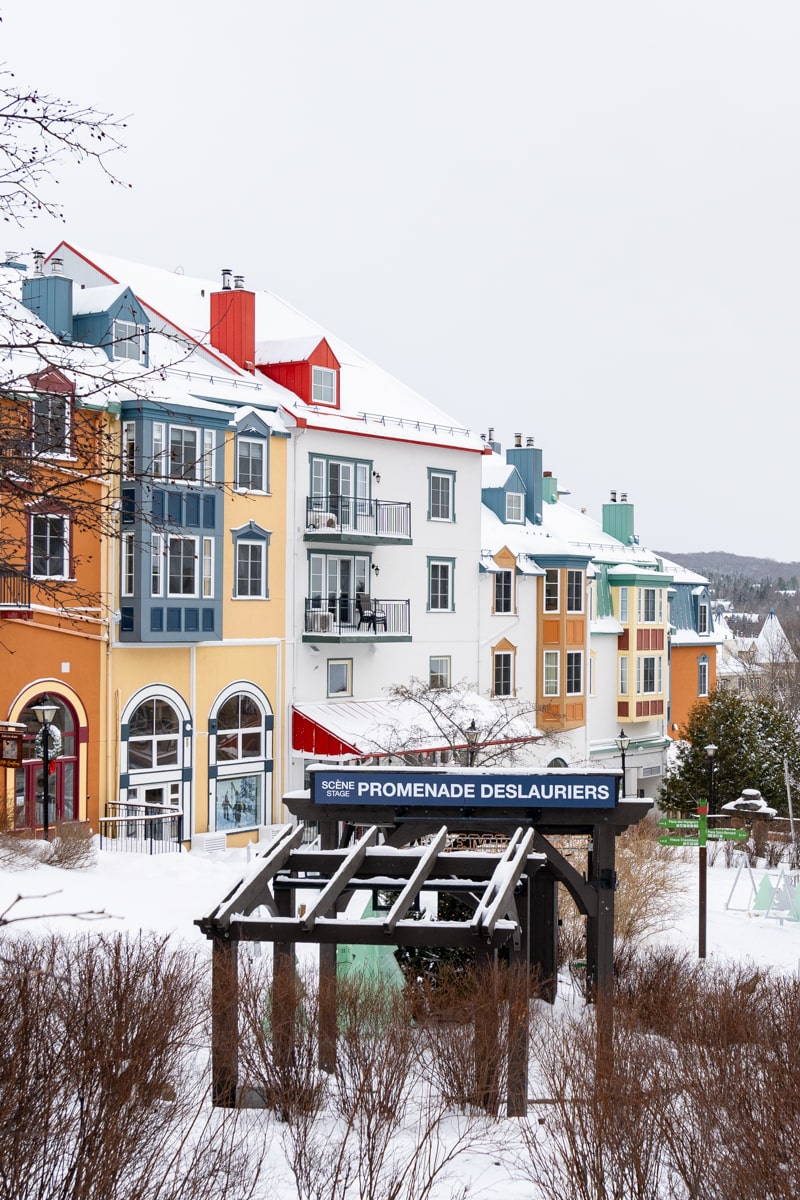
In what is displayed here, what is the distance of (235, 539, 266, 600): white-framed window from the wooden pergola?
22102mm

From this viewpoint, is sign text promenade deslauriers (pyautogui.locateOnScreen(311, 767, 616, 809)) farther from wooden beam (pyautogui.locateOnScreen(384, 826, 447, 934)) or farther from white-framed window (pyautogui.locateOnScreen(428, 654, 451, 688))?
white-framed window (pyautogui.locateOnScreen(428, 654, 451, 688))

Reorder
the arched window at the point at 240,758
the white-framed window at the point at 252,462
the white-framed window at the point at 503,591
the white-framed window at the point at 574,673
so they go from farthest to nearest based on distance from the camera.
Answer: the white-framed window at the point at 574,673, the white-framed window at the point at 503,591, the white-framed window at the point at 252,462, the arched window at the point at 240,758

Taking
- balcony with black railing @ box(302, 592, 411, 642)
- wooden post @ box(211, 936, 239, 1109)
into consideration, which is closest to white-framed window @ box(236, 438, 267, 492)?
balcony with black railing @ box(302, 592, 411, 642)

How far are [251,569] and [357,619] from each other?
4136 millimetres

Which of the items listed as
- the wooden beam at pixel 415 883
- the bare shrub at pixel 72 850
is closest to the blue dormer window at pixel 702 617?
the bare shrub at pixel 72 850

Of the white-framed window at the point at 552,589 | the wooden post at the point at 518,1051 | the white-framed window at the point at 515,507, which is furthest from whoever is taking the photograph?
the white-framed window at the point at 515,507

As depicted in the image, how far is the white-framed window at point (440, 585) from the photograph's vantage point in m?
44.6

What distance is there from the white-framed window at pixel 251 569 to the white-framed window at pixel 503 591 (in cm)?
1146

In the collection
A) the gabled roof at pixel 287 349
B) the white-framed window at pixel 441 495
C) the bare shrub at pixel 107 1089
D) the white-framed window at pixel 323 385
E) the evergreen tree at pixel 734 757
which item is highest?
the gabled roof at pixel 287 349

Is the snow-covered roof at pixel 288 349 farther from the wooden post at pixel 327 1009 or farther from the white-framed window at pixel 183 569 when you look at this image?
the wooden post at pixel 327 1009

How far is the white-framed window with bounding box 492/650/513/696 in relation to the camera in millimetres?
47737

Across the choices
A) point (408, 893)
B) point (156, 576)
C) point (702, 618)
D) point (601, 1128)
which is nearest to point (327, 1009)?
point (408, 893)

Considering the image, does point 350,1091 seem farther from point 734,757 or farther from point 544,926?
point 734,757

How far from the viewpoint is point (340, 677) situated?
135ft
